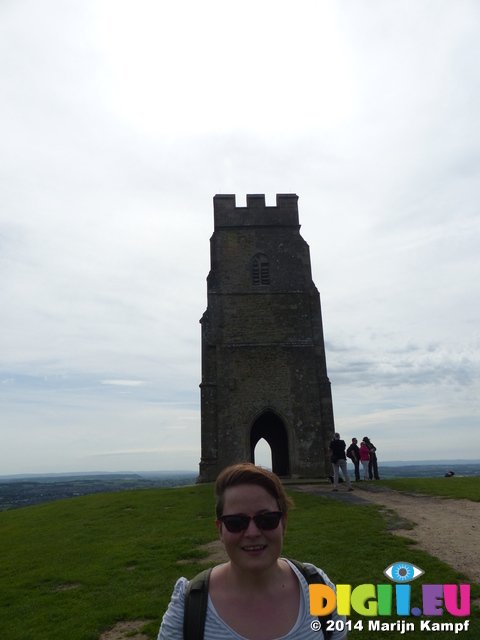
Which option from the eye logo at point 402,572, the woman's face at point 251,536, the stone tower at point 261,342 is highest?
the stone tower at point 261,342

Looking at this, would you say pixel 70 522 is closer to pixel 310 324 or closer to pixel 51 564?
pixel 51 564

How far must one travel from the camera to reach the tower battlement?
23.6m

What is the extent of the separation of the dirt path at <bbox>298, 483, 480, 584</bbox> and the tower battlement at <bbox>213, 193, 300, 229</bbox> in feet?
47.9

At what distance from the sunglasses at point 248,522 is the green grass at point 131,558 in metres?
3.45

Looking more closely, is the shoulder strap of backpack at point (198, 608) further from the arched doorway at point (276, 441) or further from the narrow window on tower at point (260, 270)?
the arched doorway at point (276, 441)

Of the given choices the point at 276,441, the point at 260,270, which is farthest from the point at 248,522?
the point at 276,441

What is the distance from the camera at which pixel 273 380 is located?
2111cm

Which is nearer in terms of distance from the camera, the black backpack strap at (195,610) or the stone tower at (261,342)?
the black backpack strap at (195,610)

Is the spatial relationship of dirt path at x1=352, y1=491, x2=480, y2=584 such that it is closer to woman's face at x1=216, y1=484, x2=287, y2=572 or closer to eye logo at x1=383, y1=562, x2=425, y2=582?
eye logo at x1=383, y1=562, x2=425, y2=582

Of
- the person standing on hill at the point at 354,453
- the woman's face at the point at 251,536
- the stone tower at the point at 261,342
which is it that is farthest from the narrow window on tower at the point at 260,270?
the woman's face at the point at 251,536

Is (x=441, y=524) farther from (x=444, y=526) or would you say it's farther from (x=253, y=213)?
(x=253, y=213)

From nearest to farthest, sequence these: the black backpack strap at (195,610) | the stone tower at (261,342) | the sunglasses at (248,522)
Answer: the black backpack strap at (195,610)
the sunglasses at (248,522)
the stone tower at (261,342)

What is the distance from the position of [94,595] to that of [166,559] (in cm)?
175

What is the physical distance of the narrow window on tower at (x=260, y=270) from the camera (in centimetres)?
2283
